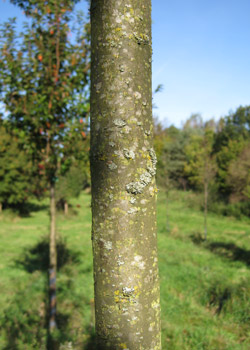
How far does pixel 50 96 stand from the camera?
4.77m

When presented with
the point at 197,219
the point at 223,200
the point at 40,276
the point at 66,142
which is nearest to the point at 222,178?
the point at 223,200

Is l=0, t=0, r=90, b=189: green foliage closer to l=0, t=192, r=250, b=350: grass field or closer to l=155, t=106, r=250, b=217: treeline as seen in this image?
l=0, t=192, r=250, b=350: grass field

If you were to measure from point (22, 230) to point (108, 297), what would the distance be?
16654mm

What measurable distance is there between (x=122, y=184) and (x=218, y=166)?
28713mm

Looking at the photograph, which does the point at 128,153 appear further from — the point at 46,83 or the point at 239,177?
the point at 239,177

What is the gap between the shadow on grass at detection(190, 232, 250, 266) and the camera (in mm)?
11250

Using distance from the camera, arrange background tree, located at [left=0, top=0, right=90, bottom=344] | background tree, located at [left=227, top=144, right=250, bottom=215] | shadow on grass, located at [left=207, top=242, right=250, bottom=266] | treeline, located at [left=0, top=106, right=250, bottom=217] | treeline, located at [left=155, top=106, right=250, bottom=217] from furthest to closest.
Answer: background tree, located at [left=227, top=144, right=250, bottom=215], treeline, located at [left=155, top=106, right=250, bottom=217], treeline, located at [left=0, top=106, right=250, bottom=217], shadow on grass, located at [left=207, top=242, right=250, bottom=266], background tree, located at [left=0, top=0, right=90, bottom=344]

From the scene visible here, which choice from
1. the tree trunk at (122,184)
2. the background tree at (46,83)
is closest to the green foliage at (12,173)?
the background tree at (46,83)

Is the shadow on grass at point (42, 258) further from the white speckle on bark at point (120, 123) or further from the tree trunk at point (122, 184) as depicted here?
the white speckle on bark at point (120, 123)

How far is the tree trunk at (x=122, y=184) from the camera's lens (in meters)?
1.13

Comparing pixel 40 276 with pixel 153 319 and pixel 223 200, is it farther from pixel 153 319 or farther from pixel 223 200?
pixel 223 200

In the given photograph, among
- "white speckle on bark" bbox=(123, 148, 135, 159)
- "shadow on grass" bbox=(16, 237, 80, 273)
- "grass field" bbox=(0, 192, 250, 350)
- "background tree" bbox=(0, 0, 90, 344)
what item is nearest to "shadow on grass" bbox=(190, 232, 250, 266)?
"grass field" bbox=(0, 192, 250, 350)

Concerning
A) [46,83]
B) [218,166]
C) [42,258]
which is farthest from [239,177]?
[46,83]

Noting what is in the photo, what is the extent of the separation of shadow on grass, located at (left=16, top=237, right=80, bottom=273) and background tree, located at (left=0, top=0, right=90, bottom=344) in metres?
4.66
